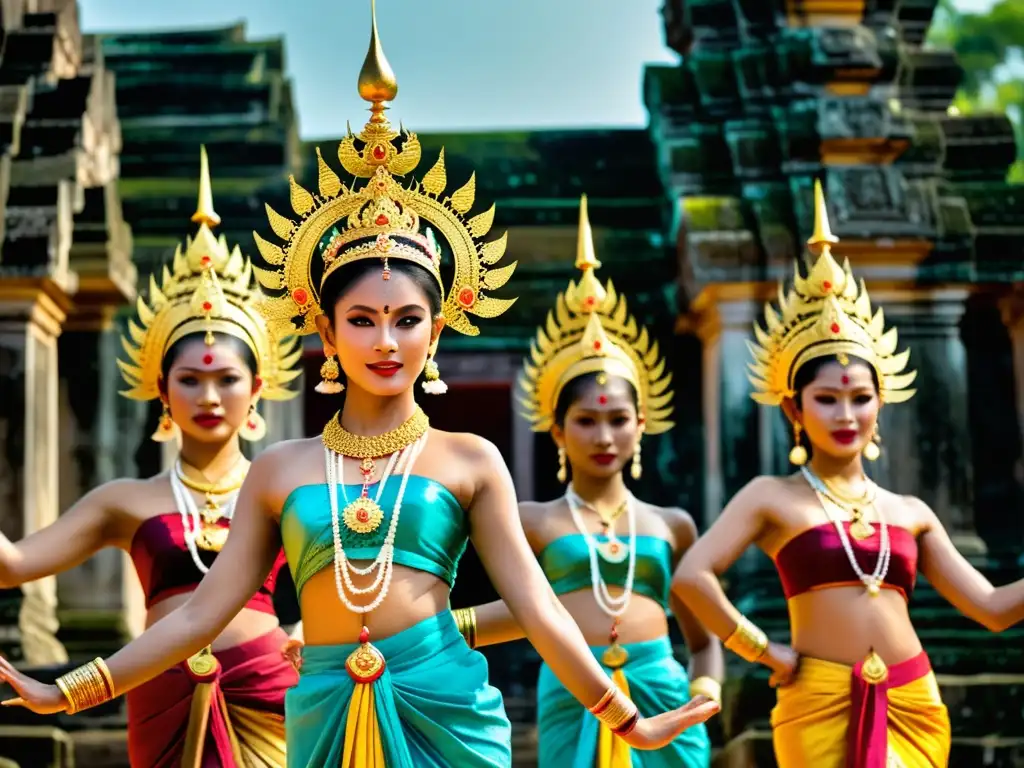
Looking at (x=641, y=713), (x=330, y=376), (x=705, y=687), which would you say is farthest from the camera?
(x=641, y=713)

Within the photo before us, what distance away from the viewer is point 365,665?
4305 mm

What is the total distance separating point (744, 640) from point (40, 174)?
503cm

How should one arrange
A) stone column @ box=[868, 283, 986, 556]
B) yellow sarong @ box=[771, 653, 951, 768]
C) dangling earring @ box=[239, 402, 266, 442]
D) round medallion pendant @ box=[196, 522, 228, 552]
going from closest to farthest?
1. yellow sarong @ box=[771, 653, 951, 768]
2. round medallion pendant @ box=[196, 522, 228, 552]
3. dangling earring @ box=[239, 402, 266, 442]
4. stone column @ box=[868, 283, 986, 556]

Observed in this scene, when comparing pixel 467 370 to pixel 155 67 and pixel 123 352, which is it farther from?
pixel 155 67

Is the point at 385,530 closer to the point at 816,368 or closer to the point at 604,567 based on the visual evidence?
the point at 816,368

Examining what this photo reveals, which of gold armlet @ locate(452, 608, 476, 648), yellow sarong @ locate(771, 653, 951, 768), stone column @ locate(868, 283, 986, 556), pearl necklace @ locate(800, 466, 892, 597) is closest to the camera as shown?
gold armlet @ locate(452, 608, 476, 648)

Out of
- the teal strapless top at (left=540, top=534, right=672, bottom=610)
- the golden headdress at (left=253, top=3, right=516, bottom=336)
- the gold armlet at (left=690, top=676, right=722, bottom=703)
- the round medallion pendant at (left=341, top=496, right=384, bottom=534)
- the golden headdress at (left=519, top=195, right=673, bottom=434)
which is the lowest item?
the round medallion pendant at (left=341, top=496, right=384, bottom=534)

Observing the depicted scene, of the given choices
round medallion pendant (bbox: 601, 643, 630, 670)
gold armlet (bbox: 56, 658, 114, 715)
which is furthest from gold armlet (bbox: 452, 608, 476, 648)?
round medallion pendant (bbox: 601, 643, 630, 670)

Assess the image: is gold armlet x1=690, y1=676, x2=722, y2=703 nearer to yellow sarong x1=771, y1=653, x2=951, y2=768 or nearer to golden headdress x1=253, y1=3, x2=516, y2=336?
yellow sarong x1=771, y1=653, x2=951, y2=768

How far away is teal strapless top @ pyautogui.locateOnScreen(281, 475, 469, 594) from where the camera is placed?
443 centimetres

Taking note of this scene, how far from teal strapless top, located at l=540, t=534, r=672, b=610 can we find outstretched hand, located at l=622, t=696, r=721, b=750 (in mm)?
2574

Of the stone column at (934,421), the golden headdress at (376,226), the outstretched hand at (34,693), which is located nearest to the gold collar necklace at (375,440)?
the golden headdress at (376,226)

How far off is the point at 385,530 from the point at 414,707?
44 centimetres

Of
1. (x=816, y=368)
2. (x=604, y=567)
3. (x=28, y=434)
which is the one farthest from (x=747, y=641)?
(x=28, y=434)
